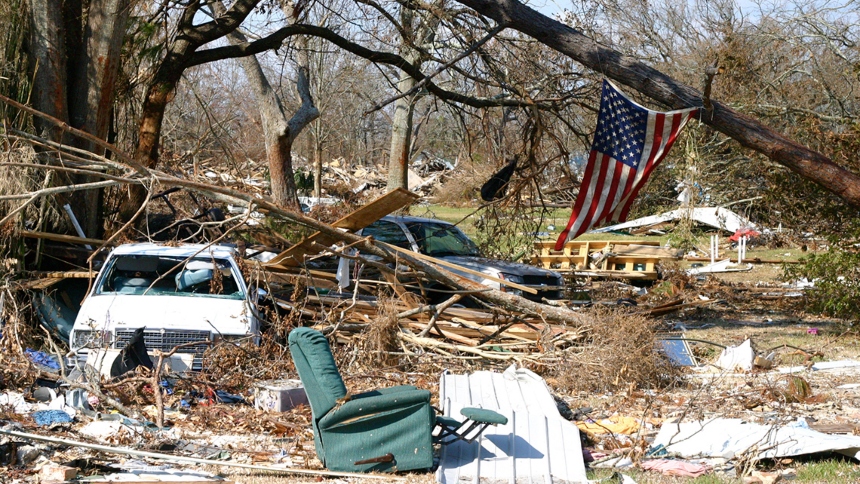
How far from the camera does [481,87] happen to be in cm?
1470

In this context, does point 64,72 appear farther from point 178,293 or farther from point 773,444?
point 773,444

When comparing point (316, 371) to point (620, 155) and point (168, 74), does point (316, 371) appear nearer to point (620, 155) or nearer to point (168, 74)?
point (620, 155)

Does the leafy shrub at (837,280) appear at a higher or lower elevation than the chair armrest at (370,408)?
higher

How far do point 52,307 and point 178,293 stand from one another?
202 centimetres

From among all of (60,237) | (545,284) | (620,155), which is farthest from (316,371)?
(545,284)

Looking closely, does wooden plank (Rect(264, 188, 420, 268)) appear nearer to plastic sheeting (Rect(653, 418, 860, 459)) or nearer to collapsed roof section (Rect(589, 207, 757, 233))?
plastic sheeting (Rect(653, 418, 860, 459))

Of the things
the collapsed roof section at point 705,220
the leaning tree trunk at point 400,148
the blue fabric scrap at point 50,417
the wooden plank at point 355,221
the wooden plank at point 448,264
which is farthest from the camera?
the collapsed roof section at point 705,220

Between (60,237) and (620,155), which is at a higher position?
(620,155)

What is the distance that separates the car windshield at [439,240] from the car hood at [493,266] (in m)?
0.24

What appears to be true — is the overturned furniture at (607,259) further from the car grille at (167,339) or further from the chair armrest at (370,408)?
the chair armrest at (370,408)

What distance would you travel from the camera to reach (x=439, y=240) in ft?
43.4

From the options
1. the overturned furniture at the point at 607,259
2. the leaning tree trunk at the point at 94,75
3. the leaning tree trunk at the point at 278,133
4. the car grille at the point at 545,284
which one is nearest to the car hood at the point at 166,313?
the leaning tree trunk at the point at 94,75

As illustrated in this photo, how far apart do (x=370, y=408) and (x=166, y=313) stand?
3545mm

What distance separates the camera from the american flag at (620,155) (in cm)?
999
